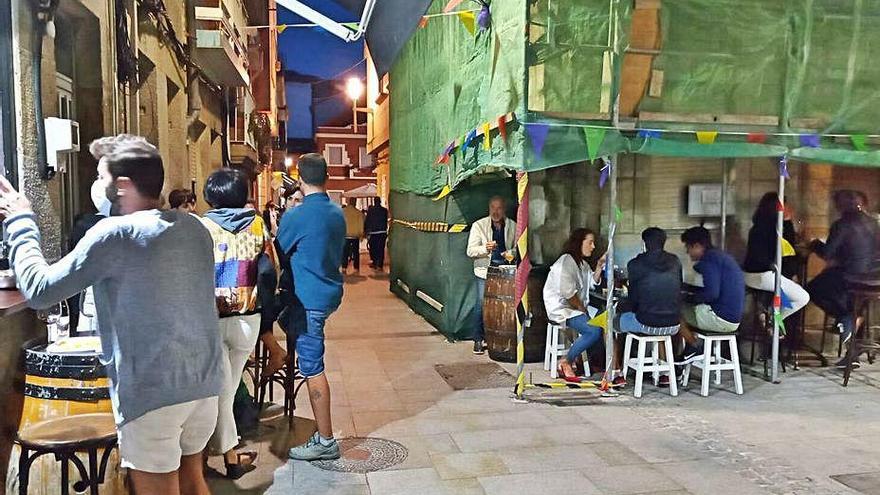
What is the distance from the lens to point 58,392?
332 cm

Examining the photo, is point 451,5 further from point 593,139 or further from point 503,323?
point 503,323

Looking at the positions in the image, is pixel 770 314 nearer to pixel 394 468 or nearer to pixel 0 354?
pixel 394 468

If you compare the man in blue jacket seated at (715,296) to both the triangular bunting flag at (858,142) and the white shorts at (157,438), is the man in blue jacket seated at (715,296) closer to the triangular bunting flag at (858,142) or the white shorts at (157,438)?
the triangular bunting flag at (858,142)

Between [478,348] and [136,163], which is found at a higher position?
[136,163]

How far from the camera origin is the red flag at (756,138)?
629cm

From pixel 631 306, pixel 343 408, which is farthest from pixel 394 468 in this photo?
pixel 631 306

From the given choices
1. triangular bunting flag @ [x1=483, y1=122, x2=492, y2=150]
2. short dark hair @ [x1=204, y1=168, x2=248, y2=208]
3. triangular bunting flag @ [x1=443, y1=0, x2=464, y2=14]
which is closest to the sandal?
short dark hair @ [x1=204, y1=168, x2=248, y2=208]

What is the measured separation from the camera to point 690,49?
20.4ft

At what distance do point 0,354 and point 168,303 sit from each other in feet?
5.55

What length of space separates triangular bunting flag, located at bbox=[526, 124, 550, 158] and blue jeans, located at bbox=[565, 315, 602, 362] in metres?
1.88

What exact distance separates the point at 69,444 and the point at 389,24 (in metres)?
10.8

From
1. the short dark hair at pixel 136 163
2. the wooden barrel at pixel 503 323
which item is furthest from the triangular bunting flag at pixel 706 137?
the short dark hair at pixel 136 163

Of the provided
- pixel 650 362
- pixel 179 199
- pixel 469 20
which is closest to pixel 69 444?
pixel 179 199

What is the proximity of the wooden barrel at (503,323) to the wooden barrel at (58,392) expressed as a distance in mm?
4713
